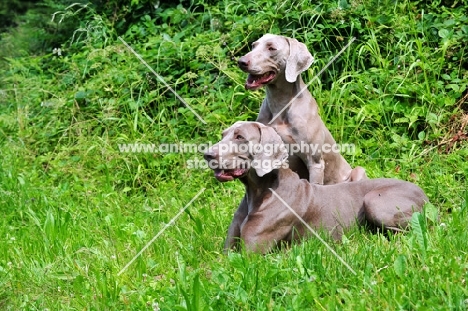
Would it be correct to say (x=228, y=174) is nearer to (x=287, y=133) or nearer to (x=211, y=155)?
(x=211, y=155)

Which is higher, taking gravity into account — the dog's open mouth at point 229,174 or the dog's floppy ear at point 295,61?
the dog's floppy ear at point 295,61

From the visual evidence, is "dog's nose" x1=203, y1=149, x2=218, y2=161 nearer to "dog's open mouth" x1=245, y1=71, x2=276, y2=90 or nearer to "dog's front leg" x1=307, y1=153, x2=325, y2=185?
"dog's open mouth" x1=245, y1=71, x2=276, y2=90

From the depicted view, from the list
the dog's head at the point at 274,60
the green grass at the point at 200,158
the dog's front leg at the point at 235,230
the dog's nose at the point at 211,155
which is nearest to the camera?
the green grass at the point at 200,158

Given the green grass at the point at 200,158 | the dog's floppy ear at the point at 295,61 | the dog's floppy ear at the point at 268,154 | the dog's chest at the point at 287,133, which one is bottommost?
the green grass at the point at 200,158

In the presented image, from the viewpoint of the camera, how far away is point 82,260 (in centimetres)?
473

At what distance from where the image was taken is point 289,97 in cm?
525

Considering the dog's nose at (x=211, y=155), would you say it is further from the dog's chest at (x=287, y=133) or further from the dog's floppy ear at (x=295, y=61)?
the dog's floppy ear at (x=295, y=61)

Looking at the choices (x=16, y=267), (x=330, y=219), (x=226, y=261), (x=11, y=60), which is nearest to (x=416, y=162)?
(x=330, y=219)

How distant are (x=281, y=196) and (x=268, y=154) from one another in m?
0.30

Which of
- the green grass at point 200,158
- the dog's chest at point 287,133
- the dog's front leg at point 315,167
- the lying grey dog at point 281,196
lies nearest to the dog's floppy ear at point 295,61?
the dog's chest at point 287,133

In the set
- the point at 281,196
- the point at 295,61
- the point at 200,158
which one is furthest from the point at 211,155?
the point at 200,158

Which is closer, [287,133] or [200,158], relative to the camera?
[287,133]

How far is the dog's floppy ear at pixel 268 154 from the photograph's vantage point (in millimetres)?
4453

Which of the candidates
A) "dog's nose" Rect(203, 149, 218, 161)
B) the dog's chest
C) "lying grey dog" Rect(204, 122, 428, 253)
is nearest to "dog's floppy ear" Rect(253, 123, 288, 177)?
"lying grey dog" Rect(204, 122, 428, 253)
